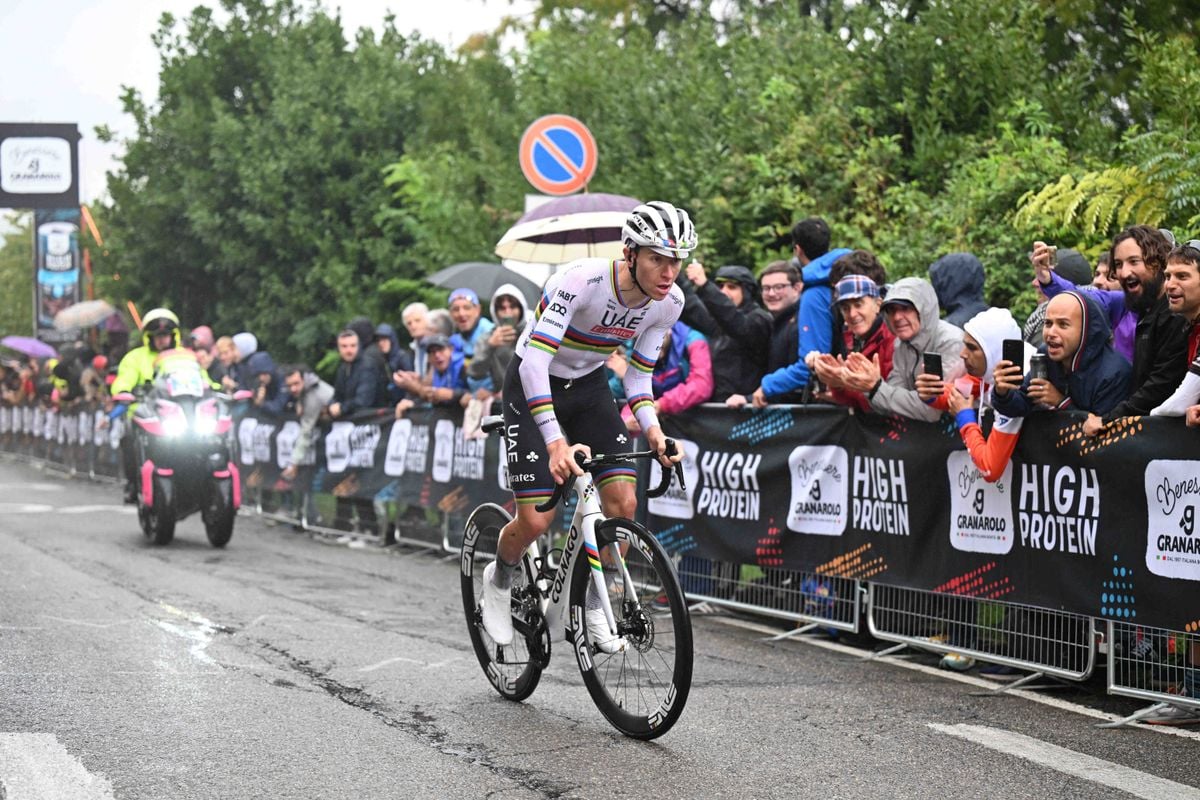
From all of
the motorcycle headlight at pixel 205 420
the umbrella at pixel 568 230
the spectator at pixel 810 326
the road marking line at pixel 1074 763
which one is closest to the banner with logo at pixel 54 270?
the motorcycle headlight at pixel 205 420

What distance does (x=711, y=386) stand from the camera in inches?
434

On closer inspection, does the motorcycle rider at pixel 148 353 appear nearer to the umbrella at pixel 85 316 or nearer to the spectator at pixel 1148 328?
the spectator at pixel 1148 328

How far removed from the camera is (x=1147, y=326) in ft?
25.3

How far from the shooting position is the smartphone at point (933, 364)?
8281 mm

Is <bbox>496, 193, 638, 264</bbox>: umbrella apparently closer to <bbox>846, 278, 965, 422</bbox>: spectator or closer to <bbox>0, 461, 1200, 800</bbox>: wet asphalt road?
<bbox>0, 461, 1200, 800</bbox>: wet asphalt road

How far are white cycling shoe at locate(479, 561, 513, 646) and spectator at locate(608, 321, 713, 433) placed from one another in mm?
3451

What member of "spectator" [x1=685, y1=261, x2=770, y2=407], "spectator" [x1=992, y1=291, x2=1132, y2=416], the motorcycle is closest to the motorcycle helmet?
the motorcycle

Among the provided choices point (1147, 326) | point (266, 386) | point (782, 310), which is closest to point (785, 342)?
point (782, 310)

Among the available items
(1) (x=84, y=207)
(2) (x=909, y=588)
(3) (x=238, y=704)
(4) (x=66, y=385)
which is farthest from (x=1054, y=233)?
(1) (x=84, y=207)

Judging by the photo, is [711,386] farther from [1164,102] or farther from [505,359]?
[1164,102]

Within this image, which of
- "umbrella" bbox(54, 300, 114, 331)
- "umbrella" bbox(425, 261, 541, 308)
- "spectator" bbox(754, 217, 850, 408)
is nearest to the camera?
"spectator" bbox(754, 217, 850, 408)

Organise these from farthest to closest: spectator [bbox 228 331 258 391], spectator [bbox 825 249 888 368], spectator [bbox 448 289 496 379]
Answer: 1. spectator [bbox 228 331 258 391]
2. spectator [bbox 448 289 496 379]
3. spectator [bbox 825 249 888 368]

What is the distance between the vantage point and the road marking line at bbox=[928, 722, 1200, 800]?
19.0 feet

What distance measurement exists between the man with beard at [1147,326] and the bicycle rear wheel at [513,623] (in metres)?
2.65
